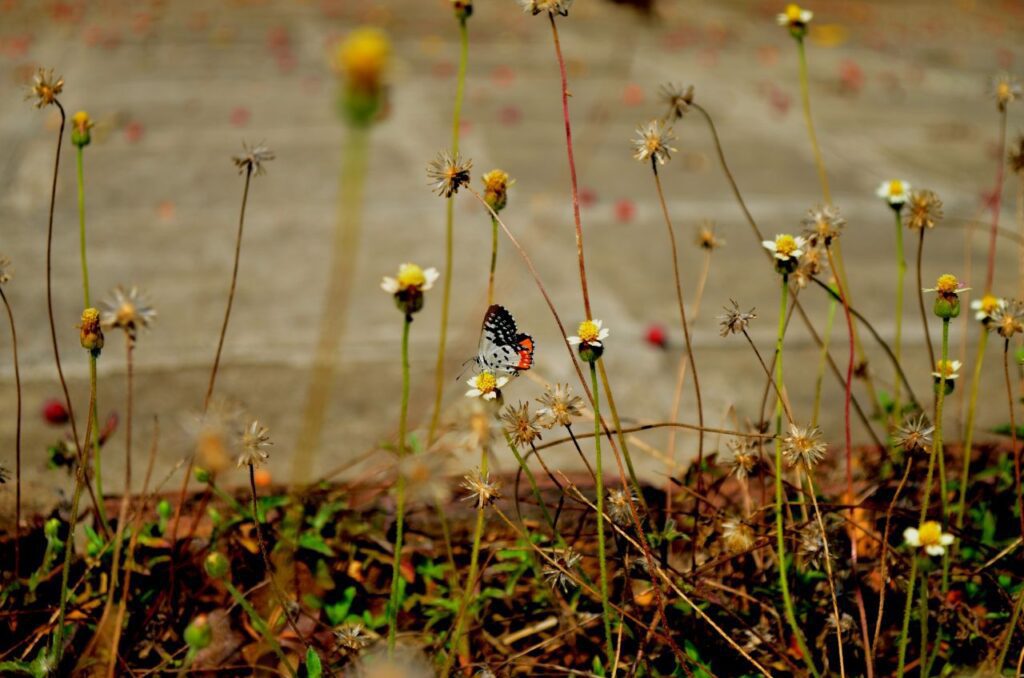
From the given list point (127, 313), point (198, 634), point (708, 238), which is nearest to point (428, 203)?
point (708, 238)

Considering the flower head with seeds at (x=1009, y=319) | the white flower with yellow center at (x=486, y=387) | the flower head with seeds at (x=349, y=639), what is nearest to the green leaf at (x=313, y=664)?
the flower head with seeds at (x=349, y=639)

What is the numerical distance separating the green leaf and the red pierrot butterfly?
17.5 inches

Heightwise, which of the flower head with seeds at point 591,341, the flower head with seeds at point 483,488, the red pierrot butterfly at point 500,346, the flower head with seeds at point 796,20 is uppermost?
the flower head with seeds at point 796,20

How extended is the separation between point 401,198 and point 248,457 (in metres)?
2.50

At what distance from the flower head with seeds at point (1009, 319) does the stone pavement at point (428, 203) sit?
0.60 m

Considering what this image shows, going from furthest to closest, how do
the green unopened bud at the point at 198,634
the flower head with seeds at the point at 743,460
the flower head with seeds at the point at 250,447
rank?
the flower head with seeds at the point at 743,460
the flower head with seeds at the point at 250,447
the green unopened bud at the point at 198,634

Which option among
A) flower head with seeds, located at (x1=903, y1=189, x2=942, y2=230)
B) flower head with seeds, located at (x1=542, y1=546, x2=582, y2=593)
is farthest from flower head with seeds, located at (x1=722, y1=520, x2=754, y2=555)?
flower head with seeds, located at (x1=903, y1=189, x2=942, y2=230)

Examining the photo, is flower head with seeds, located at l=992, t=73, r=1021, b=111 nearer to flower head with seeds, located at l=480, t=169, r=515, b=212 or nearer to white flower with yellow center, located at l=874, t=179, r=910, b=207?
white flower with yellow center, located at l=874, t=179, r=910, b=207

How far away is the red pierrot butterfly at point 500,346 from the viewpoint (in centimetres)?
123

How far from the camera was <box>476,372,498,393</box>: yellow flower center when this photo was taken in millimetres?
1130

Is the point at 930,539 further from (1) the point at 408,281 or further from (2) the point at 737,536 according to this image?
(1) the point at 408,281

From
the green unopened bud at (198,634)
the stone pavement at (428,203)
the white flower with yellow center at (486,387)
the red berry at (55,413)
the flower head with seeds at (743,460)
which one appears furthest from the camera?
the stone pavement at (428,203)

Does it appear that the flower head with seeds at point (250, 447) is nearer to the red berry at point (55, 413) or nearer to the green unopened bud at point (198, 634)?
the green unopened bud at point (198, 634)

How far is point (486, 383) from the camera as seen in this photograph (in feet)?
3.72
